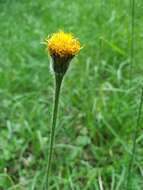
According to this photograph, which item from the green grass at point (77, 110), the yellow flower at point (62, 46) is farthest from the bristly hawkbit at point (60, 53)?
the green grass at point (77, 110)

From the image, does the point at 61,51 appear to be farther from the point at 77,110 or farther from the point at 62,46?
the point at 77,110

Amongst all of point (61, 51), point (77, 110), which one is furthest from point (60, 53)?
point (77, 110)

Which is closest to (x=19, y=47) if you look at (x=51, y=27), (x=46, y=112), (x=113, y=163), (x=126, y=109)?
(x=51, y=27)

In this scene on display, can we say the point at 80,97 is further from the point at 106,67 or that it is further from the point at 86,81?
the point at 106,67

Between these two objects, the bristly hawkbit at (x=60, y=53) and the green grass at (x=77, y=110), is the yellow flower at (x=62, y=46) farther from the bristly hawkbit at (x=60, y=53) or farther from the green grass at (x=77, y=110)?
the green grass at (x=77, y=110)

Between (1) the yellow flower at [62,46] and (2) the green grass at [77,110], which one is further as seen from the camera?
(2) the green grass at [77,110]
